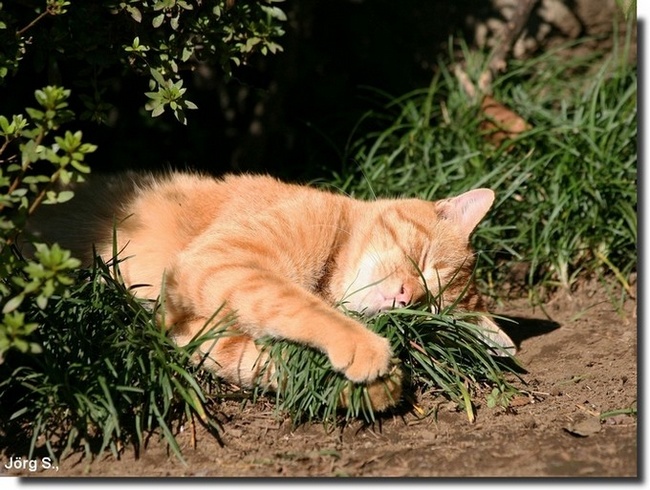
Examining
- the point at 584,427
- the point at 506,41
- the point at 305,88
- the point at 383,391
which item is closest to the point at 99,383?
the point at 383,391

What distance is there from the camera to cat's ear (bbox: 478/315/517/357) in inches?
142

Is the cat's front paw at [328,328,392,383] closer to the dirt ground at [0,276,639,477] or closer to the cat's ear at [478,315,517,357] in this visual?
the dirt ground at [0,276,639,477]

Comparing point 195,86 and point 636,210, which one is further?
point 195,86

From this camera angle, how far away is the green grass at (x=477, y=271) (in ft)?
10.2

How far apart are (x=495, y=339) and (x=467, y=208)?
65 centimetres

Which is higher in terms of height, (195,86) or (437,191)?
(195,86)

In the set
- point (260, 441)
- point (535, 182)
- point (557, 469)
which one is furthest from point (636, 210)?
point (260, 441)

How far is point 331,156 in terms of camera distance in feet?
17.7

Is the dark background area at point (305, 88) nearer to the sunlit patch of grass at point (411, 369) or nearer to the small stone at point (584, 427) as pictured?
the sunlit patch of grass at point (411, 369)

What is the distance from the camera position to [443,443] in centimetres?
311

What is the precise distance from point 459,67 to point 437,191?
4.10ft

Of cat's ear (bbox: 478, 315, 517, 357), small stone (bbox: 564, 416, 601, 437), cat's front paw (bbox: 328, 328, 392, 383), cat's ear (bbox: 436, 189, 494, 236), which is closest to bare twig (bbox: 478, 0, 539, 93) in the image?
cat's ear (bbox: 436, 189, 494, 236)

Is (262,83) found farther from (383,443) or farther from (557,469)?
(557,469)

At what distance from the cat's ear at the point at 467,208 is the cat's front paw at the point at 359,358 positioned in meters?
1.12
